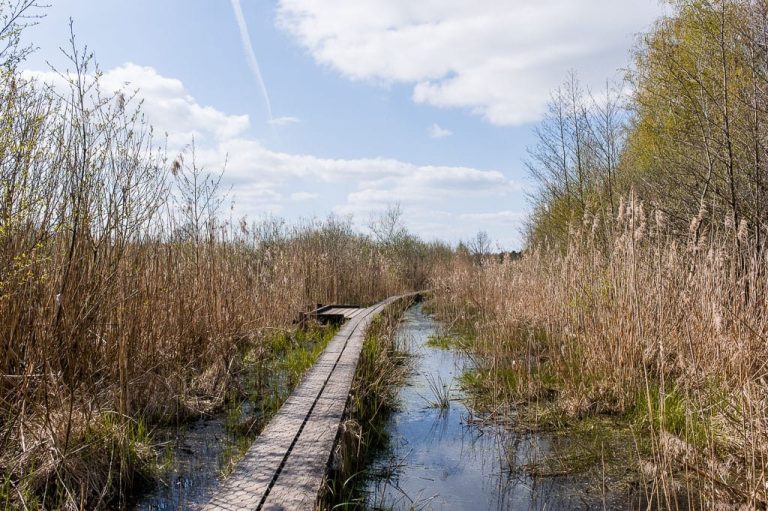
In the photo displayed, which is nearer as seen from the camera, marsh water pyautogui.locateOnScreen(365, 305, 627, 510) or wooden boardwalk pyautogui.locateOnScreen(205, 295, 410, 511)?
wooden boardwalk pyautogui.locateOnScreen(205, 295, 410, 511)

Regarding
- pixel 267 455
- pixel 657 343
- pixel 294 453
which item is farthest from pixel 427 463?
pixel 657 343

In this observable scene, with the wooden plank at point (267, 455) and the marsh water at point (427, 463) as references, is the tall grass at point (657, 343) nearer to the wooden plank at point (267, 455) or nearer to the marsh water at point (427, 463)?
the marsh water at point (427, 463)

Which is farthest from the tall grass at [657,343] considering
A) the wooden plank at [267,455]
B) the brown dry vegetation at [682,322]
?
the wooden plank at [267,455]

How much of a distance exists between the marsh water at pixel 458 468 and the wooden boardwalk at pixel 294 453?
37 cm

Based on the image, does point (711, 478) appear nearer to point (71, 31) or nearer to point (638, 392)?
point (638, 392)

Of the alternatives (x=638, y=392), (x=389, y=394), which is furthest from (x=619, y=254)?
(x=389, y=394)

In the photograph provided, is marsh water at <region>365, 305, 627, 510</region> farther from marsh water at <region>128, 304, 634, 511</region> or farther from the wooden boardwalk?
the wooden boardwalk

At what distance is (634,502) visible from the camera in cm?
283

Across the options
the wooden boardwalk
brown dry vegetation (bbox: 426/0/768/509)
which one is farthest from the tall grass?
the wooden boardwalk

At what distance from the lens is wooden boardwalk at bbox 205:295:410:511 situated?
234cm

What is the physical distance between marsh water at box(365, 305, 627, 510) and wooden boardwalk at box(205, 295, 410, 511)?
0.37m

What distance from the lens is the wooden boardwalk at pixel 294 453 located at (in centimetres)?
234

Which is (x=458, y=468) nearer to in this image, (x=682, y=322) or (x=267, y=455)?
(x=267, y=455)

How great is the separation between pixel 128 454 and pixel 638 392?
3234 mm
